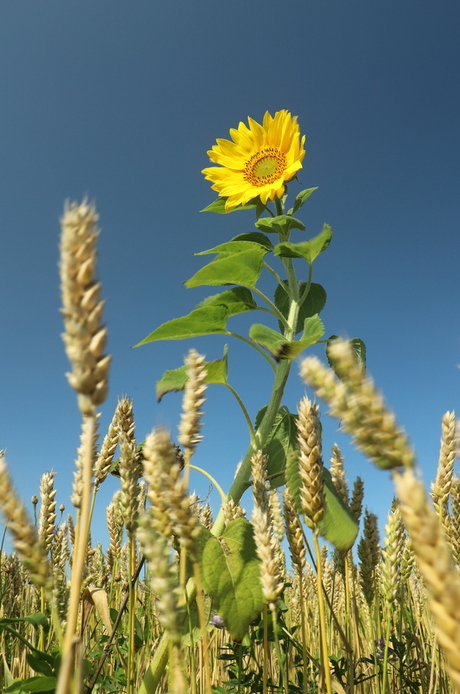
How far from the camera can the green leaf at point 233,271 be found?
6.43 ft

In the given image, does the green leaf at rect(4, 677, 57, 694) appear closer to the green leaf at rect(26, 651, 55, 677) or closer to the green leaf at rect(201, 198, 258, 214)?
the green leaf at rect(26, 651, 55, 677)

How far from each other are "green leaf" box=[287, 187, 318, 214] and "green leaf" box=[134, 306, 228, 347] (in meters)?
0.69

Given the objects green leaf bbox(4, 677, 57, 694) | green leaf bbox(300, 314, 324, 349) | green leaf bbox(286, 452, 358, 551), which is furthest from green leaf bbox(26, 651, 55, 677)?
green leaf bbox(300, 314, 324, 349)

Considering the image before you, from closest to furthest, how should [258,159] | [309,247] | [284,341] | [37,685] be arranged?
[37,685], [284,341], [309,247], [258,159]

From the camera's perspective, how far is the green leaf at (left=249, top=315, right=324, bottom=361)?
1721mm

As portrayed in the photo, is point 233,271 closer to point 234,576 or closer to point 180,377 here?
point 180,377

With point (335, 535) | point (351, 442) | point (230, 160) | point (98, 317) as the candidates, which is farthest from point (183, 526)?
point (230, 160)

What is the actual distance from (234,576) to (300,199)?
1.73m

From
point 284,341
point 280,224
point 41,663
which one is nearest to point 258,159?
point 280,224

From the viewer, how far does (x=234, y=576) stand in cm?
150

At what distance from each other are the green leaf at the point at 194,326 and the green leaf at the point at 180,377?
0.14 m

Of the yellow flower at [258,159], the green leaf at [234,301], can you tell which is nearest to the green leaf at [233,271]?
the green leaf at [234,301]

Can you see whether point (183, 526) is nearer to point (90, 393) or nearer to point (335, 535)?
point (90, 393)

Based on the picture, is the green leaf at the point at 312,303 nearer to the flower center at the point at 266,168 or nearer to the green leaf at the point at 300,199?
the green leaf at the point at 300,199
